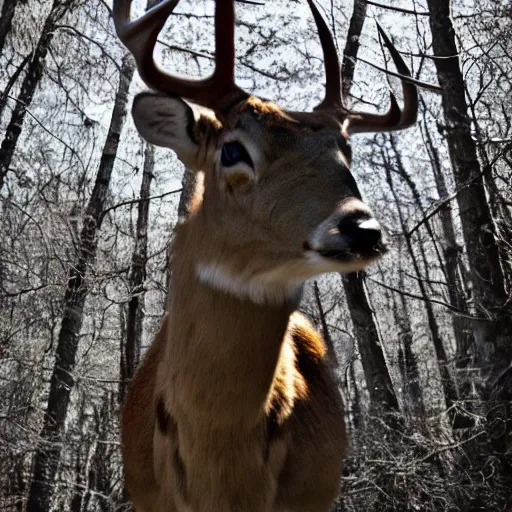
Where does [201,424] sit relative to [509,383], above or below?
below

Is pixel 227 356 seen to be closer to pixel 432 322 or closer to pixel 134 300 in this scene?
pixel 134 300

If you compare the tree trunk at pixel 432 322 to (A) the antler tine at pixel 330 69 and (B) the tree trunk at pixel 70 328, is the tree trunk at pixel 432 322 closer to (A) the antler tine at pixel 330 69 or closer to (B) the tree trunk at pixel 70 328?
(A) the antler tine at pixel 330 69

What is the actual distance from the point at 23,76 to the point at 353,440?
22.6ft

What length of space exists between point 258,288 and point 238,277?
0.12 m

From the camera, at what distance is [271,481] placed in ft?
12.4

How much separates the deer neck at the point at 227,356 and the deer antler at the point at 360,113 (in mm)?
1495

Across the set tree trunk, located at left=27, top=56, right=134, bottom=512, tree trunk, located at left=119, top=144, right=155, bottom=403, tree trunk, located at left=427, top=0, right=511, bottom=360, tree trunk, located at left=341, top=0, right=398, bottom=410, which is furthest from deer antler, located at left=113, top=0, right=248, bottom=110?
tree trunk, located at left=119, top=144, right=155, bottom=403

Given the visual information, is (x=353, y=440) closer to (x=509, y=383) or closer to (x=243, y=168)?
(x=509, y=383)

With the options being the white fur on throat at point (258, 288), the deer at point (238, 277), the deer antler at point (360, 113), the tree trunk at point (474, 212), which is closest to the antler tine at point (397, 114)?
the deer antler at point (360, 113)

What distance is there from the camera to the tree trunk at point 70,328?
936 centimetres

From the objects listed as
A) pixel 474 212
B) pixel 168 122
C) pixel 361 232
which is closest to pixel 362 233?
pixel 361 232

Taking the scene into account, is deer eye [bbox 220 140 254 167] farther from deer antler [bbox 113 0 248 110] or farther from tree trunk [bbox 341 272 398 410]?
tree trunk [bbox 341 272 398 410]

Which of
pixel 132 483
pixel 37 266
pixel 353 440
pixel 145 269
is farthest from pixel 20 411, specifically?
pixel 132 483

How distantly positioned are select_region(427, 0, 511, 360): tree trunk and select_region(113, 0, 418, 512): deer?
344 centimetres
